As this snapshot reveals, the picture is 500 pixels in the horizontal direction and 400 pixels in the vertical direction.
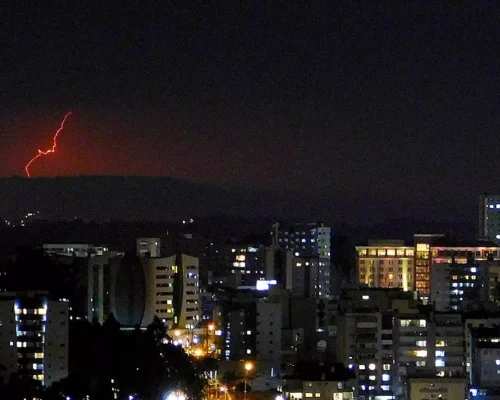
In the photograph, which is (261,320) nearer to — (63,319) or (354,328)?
(354,328)

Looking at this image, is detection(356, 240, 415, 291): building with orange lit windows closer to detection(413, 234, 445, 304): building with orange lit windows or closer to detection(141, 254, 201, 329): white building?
detection(413, 234, 445, 304): building with orange lit windows

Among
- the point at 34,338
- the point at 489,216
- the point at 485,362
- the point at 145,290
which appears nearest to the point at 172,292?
the point at 145,290

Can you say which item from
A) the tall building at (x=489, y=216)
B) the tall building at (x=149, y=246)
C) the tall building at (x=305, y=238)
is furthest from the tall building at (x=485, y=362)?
the tall building at (x=489, y=216)

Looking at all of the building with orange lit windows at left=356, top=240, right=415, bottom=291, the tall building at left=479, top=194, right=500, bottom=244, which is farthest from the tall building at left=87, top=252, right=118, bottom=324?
the tall building at left=479, top=194, right=500, bottom=244

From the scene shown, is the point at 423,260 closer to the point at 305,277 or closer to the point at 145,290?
the point at 305,277

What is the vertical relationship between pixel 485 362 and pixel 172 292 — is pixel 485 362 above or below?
below

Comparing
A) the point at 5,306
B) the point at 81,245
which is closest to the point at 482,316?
the point at 5,306
